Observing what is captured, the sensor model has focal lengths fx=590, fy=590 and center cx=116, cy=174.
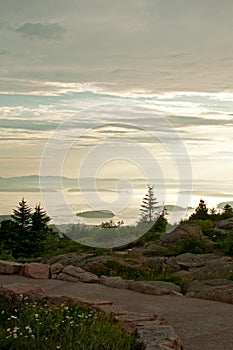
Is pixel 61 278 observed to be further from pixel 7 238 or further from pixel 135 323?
pixel 7 238

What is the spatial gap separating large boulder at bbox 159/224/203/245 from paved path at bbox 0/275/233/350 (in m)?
4.80

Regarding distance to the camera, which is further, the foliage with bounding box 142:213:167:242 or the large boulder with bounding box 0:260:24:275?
the foliage with bounding box 142:213:167:242

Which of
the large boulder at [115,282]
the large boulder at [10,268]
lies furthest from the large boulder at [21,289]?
the large boulder at [10,268]

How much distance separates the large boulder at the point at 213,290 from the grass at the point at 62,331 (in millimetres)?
3244

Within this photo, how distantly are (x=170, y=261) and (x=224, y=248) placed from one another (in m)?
2.12

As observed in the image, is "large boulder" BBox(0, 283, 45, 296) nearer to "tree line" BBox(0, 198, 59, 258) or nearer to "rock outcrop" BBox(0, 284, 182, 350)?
"rock outcrop" BBox(0, 284, 182, 350)

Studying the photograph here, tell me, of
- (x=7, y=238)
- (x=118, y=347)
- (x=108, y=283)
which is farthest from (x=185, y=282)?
(x=7, y=238)

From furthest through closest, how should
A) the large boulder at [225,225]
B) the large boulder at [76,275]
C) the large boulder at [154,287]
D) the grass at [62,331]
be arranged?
the large boulder at [225,225] < the large boulder at [76,275] < the large boulder at [154,287] < the grass at [62,331]

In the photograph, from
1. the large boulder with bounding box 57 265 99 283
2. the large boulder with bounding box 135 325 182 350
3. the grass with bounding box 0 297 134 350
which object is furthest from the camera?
the large boulder with bounding box 57 265 99 283

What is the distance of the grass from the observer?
6.73 m

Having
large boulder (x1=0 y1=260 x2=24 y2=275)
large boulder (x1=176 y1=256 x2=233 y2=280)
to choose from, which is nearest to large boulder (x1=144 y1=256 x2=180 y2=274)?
large boulder (x1=176 y1=256 x2=233 y2=280)

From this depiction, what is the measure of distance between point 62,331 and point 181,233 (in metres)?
10.2

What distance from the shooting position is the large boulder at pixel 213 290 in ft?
34.9

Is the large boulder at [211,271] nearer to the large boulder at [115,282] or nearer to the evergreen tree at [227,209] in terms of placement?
the large boulder at [115,282]
